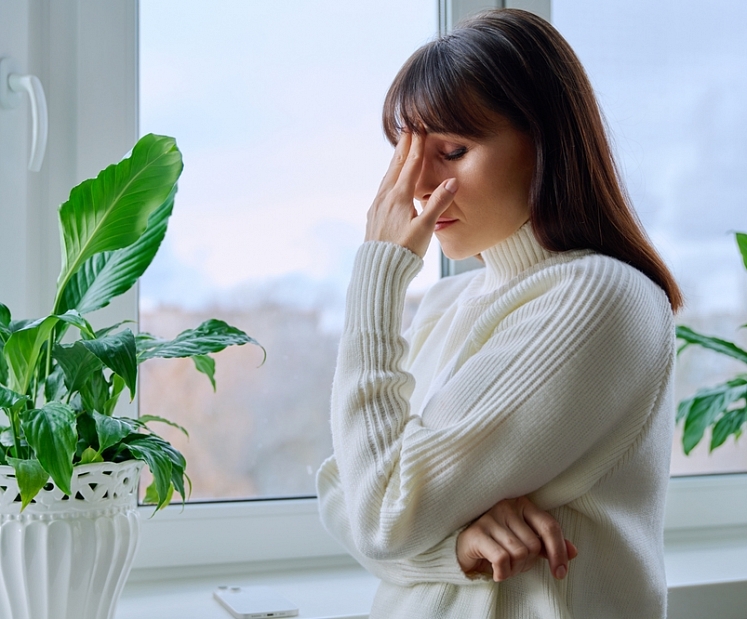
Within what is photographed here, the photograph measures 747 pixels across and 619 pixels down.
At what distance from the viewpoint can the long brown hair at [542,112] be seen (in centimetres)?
98

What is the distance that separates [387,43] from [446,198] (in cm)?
71

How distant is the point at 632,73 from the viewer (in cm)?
174

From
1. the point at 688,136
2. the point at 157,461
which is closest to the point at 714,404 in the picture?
the point at 688,136

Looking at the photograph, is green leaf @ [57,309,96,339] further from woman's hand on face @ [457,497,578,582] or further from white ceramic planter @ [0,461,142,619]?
woman's hand on face @ [457,497,578,582]

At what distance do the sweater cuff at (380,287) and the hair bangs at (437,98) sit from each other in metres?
0.17

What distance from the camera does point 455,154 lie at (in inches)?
40.3

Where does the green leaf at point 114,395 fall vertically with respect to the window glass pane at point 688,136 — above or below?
below

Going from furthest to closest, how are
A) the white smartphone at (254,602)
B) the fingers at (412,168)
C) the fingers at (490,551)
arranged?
1. the white smartphone at (254,602)
2. the fingers at (412,168)
3. the fingers at (490,551)

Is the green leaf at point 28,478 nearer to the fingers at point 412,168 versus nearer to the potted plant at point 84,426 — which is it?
the potted plant at point 84,426

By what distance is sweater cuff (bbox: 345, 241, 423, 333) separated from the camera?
961 mm

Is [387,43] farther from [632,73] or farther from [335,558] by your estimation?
[335,558]

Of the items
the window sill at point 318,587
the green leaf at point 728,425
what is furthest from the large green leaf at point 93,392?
the green leaf at point 728,425

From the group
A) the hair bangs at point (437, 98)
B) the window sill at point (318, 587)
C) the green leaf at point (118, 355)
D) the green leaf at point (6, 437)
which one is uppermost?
the hair bangs at point (437, 98)

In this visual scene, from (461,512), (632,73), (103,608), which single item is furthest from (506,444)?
(632,73)
